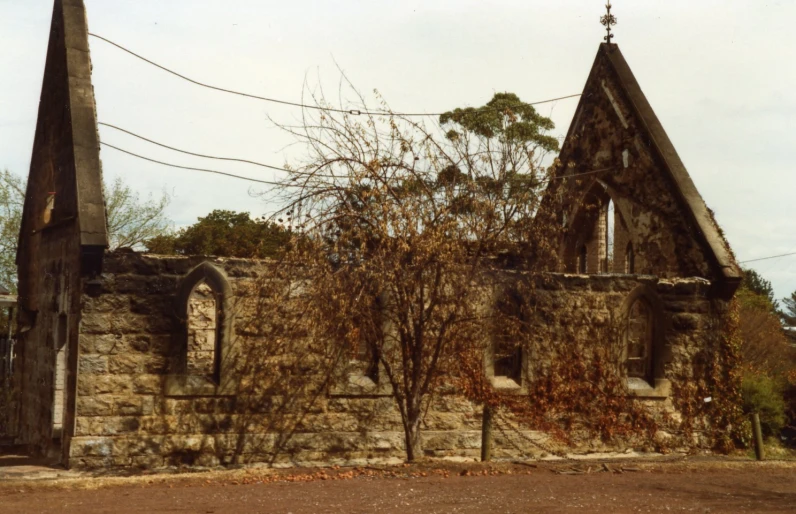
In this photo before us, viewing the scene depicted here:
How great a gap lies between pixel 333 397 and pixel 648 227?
701 centimetres

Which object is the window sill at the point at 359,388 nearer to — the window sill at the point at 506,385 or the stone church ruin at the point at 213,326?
the stone church ruin at the point at 213,326

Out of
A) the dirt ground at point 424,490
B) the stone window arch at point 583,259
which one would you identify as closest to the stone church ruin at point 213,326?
the dirt ground at point 424,490

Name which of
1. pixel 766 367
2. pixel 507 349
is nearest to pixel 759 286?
pixel 766 367

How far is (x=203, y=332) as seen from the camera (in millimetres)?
13125

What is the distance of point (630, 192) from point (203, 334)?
339 inches

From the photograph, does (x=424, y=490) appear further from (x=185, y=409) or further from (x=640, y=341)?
(x=640, y=341)

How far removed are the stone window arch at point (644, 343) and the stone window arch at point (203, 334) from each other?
6.30 m

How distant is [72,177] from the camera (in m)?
13.3

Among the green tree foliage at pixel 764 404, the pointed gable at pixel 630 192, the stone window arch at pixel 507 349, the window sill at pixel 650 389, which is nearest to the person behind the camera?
the stone window arch at pixel 507 349

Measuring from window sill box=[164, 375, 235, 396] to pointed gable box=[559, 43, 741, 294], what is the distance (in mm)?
6744

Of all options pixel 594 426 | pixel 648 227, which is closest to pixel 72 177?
pixel 594 426

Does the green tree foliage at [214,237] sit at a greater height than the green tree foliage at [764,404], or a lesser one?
greater

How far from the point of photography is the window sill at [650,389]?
595 inches

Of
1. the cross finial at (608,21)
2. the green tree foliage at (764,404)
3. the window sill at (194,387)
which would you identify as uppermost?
the cross finial at (608,21)
